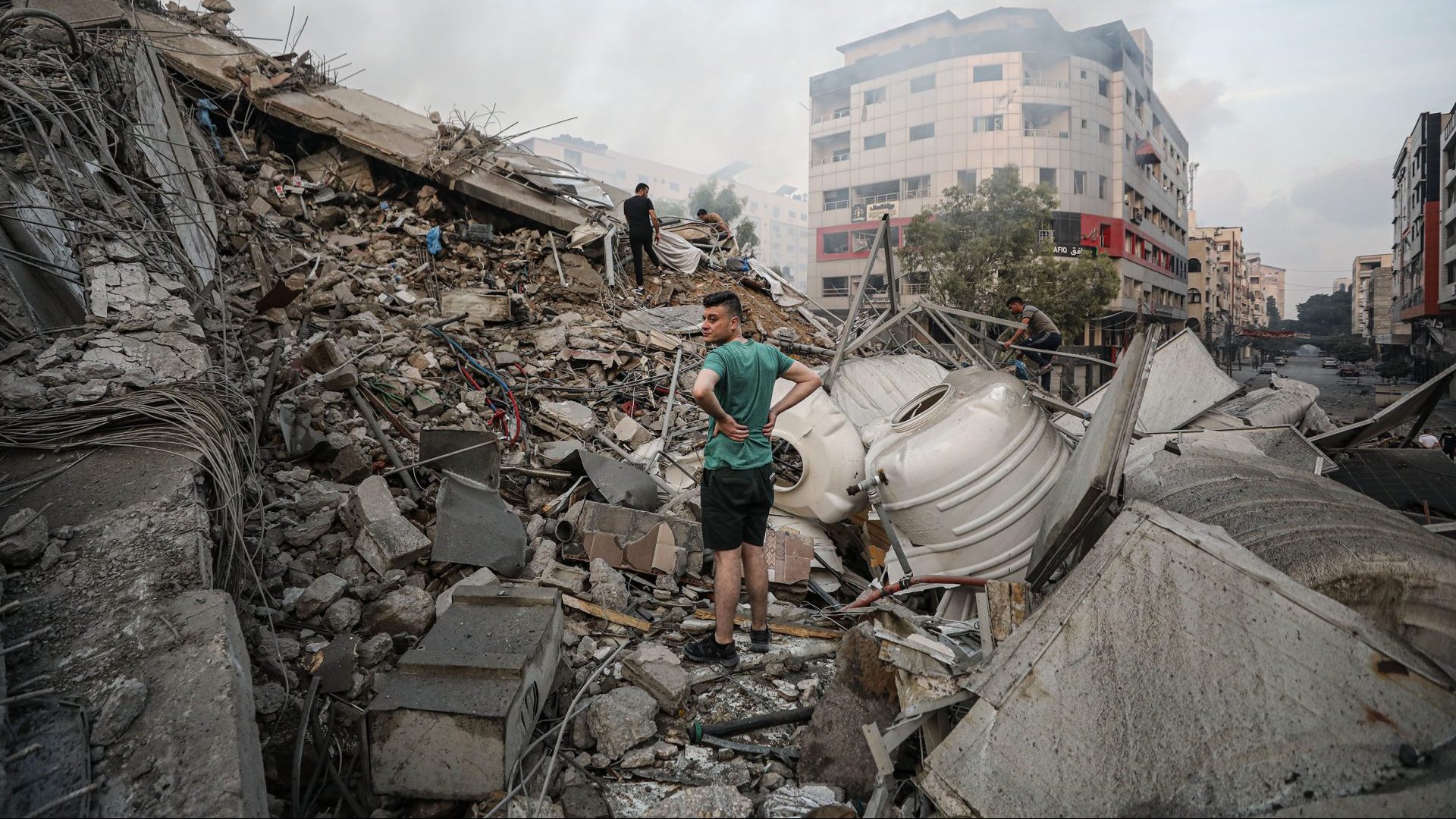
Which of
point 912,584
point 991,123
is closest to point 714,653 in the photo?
point 912,584

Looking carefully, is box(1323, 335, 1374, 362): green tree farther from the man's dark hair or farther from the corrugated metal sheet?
the man's dark hair

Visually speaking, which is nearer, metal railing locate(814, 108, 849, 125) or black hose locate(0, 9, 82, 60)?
black hose locate(0, 9, 82, 60)

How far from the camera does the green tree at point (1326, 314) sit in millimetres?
69500

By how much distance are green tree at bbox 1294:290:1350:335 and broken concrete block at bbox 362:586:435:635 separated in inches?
3321

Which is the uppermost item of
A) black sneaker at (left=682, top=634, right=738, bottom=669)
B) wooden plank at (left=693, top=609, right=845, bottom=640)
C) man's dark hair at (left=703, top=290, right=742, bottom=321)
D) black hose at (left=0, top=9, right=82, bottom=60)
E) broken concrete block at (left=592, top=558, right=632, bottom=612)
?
black hose at (left=0, top=9, right=82, bottom=60)

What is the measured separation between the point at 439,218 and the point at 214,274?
4654 mm

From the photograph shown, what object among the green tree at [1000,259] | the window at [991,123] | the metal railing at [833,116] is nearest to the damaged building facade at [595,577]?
the green tree at [1000,259]

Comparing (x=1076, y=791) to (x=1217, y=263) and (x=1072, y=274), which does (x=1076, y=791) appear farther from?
(x=1217, y=263)

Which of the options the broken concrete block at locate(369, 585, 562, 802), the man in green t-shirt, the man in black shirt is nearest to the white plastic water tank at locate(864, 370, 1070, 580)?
the man in green t-shirt

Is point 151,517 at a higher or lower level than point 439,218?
lower

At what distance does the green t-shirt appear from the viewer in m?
2.94

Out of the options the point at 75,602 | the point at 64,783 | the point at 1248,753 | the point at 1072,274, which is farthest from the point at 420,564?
the point at 1072,274

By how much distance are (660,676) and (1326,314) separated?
9721 centimetres

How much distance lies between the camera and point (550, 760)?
2.14 metres
